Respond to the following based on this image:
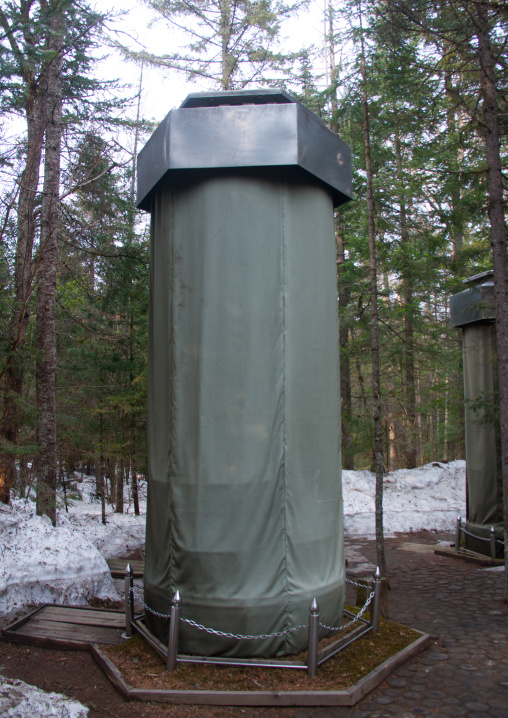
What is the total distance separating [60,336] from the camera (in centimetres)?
1230

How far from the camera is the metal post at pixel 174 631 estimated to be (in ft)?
15.4

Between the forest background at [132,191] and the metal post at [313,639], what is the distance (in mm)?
4379

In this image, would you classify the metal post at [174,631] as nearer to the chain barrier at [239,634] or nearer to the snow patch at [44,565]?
the chain barrier at [239,634]

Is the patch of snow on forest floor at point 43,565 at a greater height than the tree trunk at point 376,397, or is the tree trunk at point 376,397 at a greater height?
the tree trunk at point 376,397

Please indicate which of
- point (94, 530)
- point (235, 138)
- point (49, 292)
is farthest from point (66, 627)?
point (94, 530)

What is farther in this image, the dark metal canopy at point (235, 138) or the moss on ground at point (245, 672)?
the dark metal canopy at point (235, 138)

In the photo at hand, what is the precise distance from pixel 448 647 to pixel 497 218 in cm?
616

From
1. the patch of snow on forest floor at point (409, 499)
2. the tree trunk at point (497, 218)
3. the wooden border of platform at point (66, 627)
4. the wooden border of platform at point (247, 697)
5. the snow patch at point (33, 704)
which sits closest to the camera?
the snow patch at point (33, 704)

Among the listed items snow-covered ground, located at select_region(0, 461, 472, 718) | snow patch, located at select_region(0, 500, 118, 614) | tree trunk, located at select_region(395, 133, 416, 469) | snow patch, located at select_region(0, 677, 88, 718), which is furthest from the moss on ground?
tree trunk, located at select_region(395, 133, 416, 469)

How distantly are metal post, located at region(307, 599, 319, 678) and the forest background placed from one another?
438 cm

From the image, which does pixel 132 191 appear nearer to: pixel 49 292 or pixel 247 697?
pixel 49 292

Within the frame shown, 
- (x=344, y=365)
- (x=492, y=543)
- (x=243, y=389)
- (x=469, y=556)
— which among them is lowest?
(x=469, y=556)

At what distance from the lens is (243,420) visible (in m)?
5.32

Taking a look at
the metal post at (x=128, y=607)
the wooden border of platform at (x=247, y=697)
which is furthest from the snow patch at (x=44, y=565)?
the wooden border of platform at (x=247, y=697)
